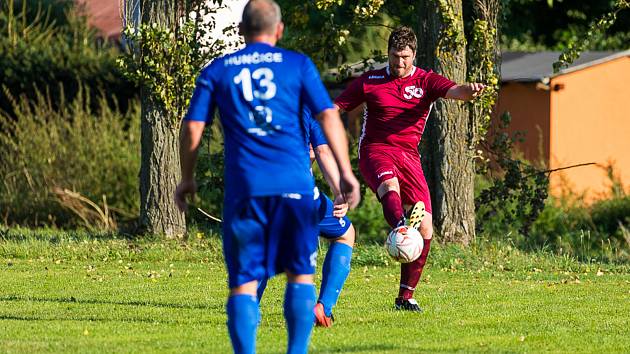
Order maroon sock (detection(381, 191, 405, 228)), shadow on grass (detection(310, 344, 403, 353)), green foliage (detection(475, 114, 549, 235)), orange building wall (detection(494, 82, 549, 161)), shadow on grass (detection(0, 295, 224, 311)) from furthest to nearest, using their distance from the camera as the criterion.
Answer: orange building wall (detection(494, 82, 549, 161)) → green foliage (detection(475, 114, 549, 235)) → shadow on grass (detection(0, 295, 224, 311)) → maroon sock (detection(381, 191, 405, 228)) → shadow on grass (detection(310, 344, 403, 353))

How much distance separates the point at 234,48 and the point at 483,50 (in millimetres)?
3287

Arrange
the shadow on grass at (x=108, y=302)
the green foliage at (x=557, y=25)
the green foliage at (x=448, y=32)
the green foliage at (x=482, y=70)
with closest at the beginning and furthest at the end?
1. the shadow on grass at (x=108, y=302)
2. the green foliage at (x=448, y=32)
3. the green foliage at (x=482, y=70)
4. the green foliage at (x=557, y=25)

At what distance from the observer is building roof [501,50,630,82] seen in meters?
22.4

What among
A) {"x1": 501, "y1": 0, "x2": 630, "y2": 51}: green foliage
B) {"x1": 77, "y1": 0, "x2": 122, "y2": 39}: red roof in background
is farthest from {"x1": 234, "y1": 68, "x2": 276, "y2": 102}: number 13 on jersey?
{"x1": 501, "y1": 0, "x2": 630, "y2": 51}: green foliage

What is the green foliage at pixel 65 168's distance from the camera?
18.7 m

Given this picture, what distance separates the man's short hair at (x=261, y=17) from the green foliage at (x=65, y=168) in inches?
495

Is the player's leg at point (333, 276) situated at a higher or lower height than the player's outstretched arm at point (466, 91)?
lower

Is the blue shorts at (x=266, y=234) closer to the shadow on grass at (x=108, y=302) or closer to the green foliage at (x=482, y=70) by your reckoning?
the shadow on grass at (x=108, y=302)

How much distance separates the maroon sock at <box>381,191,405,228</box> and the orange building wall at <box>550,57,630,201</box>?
13.2 metres

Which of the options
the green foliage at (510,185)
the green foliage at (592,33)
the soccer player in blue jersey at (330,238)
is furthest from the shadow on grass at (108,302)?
the green foliage at (510,185)

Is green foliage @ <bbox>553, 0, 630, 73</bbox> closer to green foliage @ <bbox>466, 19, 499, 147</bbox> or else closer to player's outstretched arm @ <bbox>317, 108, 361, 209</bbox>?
green foliage @ <bbox>466, 19, 499, 147</bbox>

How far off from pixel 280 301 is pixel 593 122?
49.7ft

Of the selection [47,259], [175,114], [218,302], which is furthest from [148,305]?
[175,114]

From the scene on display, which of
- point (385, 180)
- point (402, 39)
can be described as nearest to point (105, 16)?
point (385, 180)
